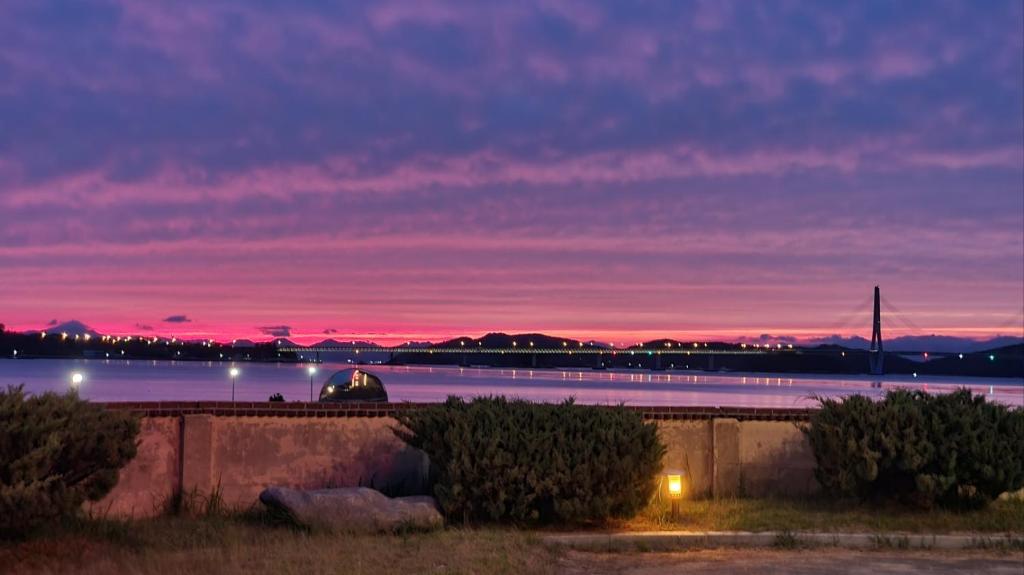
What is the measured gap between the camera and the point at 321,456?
1479cm

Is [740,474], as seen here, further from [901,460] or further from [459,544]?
[459,544]

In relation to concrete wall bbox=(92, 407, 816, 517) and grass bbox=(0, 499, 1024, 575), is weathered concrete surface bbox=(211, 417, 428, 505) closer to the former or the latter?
concrete wall bbox=(92, 407, 816, 517)

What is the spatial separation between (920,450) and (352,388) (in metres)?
29.1

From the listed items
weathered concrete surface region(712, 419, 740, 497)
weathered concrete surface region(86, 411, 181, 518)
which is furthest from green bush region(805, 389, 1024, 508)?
weathered concrete surface region(86, 411, 181, 518)

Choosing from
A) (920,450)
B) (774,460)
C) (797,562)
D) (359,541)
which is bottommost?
(797,562)

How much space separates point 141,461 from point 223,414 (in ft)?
3.67

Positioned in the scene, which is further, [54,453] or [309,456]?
[309,456]

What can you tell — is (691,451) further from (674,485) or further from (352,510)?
(352,510)

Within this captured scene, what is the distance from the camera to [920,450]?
14.0 m

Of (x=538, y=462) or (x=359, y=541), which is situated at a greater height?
(x=538, y=462)

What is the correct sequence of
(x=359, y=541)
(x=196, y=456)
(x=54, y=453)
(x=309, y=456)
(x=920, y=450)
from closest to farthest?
(x=54, y=453) → (x=359, y=541) → (x=920, y=450) → (x=196, y=456) → (x=309, y=456)

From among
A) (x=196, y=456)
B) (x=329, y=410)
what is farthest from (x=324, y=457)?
(x=196, y=456)

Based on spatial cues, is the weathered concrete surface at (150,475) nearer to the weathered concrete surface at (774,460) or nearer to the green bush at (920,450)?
the weathered concrete surface at (774,460)

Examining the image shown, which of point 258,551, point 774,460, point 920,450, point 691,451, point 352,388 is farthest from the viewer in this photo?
point 352,388
